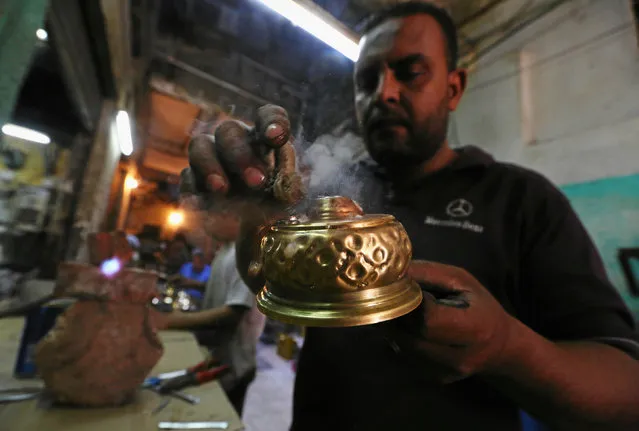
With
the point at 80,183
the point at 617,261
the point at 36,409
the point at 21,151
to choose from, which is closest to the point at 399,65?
the point at 36,409

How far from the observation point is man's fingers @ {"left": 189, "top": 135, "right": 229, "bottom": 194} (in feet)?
2.63

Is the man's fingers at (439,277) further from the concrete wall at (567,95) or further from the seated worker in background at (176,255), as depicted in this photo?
the seated worker in background at (176,255)

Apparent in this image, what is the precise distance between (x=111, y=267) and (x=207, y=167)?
1799 mm

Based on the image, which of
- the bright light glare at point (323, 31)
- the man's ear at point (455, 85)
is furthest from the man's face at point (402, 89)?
the bright light glare at point (323, 31)

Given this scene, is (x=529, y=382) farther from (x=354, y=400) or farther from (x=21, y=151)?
(x=21, y=151)

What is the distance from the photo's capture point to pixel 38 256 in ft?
12.8

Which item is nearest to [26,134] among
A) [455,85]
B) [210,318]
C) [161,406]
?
[210,318]

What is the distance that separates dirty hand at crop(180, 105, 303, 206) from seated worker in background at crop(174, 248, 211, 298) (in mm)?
4792

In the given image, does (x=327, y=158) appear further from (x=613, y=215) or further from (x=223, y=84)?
(x=613, y=215)

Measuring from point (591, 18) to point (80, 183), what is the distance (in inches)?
246

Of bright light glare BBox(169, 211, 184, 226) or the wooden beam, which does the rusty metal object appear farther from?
the wooden beam

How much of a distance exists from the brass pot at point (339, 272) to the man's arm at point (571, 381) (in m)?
0.51

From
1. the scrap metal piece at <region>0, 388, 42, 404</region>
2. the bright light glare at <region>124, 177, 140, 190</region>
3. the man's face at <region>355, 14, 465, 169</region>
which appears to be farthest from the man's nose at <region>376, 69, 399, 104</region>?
the bright light glare at <region>124, 177, 140, 190</region>

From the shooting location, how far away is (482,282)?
1390 millimetres
